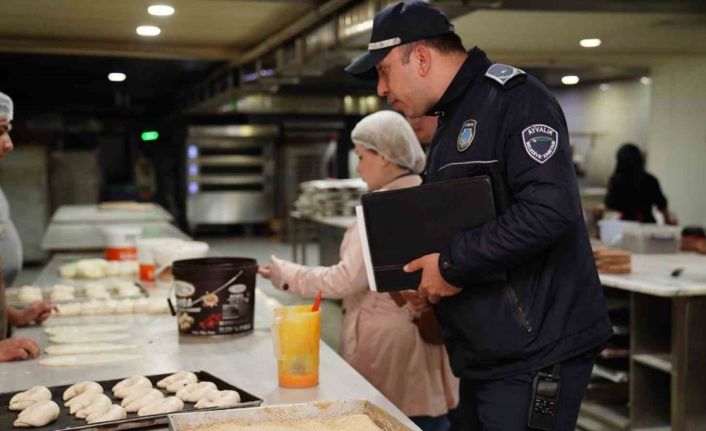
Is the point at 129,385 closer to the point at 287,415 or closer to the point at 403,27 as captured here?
the point at 287,415

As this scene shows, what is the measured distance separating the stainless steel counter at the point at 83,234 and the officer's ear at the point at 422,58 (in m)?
3.80

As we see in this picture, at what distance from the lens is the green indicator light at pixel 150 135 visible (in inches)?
573

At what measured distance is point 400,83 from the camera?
1967 millimetres

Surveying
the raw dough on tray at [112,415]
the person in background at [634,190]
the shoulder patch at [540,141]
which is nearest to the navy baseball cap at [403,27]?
the shoulder patch at [540,141]

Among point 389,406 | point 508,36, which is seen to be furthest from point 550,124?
point 508,36

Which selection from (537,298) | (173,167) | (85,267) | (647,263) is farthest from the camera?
(173,167)

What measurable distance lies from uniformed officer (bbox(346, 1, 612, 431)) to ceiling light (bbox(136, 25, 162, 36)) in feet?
12.4

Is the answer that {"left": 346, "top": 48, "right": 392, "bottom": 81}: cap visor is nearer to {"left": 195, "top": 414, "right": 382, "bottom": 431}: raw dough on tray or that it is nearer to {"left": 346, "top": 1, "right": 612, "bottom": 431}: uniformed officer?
{"left": 346, "top": 1, "right": 612, "bottom": 431}: uniformed officer

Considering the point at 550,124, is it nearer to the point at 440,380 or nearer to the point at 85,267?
the point at 440,380

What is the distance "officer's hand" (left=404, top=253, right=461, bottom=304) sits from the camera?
1.81 metres

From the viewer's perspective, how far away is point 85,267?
3846mm

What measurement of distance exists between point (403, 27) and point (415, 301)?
0.96 m

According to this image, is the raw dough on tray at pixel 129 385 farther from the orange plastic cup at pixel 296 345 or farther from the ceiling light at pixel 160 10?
the ceiling light at pixel 160 10

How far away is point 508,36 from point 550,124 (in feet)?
17.9
